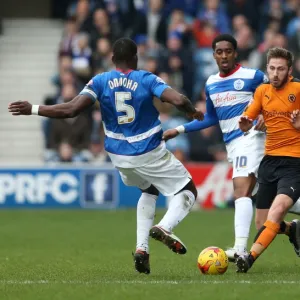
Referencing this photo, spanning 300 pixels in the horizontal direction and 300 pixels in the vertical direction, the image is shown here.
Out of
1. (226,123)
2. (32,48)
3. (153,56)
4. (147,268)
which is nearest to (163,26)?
(153,56)

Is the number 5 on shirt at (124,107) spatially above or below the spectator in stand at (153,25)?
below

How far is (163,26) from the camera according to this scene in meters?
22.8

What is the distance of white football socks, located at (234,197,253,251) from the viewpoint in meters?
10.5

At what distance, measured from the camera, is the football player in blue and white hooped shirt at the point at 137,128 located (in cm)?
955

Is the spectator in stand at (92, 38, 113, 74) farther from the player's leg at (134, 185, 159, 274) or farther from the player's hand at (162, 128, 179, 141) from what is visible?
the player's leg at (134, 185, 159, 274)

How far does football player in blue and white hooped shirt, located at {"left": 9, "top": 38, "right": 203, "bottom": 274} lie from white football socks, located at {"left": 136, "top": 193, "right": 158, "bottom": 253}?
1 cm

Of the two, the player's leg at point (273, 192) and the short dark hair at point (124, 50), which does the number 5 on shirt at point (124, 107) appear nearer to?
the short dark hair at point (124, 50)

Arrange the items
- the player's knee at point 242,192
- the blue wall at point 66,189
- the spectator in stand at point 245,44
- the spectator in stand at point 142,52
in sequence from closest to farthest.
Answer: the player's knee at point 242,192
the blue wall at point 66,189
the spectator in stand at point 142,52
the spectator in stand at point 245,44

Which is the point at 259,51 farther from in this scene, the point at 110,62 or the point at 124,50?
the point at 124,50

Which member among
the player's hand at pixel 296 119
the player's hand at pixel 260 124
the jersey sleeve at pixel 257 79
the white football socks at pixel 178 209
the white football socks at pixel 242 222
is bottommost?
the white football socks at pixel 242 222

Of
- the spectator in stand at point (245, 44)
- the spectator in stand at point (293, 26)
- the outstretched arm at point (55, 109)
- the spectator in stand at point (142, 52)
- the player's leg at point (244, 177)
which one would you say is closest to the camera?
the outstretched arm at point (55, 109)

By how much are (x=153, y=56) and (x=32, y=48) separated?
4678mm

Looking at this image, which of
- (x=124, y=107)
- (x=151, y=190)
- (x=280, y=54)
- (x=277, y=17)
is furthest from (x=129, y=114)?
(x=277, y=17)

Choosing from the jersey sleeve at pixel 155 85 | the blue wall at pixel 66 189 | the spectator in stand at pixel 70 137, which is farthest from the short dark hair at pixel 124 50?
the spectator in stand at pixel 70 137
